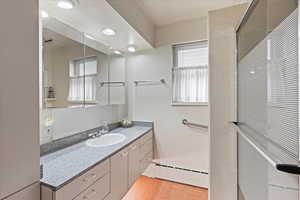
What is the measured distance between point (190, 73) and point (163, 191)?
1.75 metres

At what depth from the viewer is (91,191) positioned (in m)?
1.21

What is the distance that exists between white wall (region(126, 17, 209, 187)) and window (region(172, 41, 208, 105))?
0.32ft

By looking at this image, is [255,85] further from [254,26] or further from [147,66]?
[147,66]

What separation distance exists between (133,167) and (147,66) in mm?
1609

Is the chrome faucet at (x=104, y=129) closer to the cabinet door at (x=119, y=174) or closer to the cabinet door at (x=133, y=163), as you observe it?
the cabinet door at (x=133, y=163)

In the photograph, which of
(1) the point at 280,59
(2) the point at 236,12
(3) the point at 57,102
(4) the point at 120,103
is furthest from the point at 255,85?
(4) the point at 120,103

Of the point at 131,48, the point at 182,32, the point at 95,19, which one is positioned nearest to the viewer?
the point at 95,19

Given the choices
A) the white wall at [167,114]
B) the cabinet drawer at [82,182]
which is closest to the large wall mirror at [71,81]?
the white wall at [167,114]

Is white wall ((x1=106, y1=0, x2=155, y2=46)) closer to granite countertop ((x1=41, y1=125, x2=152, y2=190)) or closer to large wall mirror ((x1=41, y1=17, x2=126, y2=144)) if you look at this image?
large wall mirror ((x1=41, y1=17, x2=126, y2=144))

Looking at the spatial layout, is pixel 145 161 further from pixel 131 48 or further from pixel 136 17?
pixel 136 17

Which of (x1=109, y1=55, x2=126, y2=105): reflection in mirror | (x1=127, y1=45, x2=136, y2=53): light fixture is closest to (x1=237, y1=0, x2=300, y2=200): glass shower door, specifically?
(x1=127, y1=45, x2=136, y2=53): light fixture

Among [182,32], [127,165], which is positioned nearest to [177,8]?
[182,32]

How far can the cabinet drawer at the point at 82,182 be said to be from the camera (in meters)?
0.97

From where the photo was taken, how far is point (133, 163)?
6.45 feet
